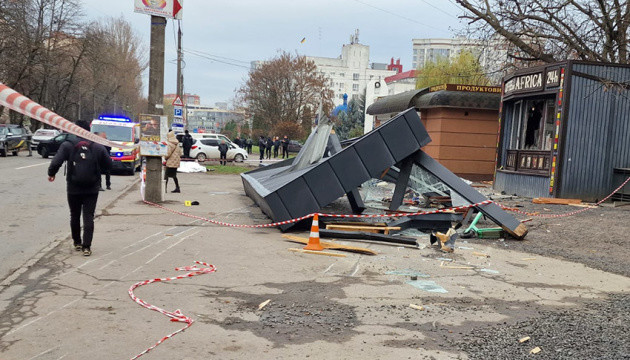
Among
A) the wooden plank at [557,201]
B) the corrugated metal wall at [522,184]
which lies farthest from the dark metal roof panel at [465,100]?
the wooden plank at [557,201]

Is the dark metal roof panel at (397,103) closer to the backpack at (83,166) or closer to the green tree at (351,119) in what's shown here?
the backpack at (83,166)

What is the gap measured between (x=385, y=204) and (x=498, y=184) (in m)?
6.90

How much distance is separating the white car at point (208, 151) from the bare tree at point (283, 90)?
2071 centimetres

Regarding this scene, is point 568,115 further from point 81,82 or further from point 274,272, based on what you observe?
point 81,82

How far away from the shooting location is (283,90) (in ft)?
193

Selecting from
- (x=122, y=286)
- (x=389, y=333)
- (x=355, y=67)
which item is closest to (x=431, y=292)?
(x=389, y=333)

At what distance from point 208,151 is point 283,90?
24665 mm

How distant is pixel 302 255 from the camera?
8484mm

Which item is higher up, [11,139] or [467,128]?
[467,128]

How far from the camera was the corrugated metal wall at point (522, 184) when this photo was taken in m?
16.5

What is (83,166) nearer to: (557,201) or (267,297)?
(267,297)

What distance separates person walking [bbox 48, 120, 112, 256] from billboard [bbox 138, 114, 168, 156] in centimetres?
556

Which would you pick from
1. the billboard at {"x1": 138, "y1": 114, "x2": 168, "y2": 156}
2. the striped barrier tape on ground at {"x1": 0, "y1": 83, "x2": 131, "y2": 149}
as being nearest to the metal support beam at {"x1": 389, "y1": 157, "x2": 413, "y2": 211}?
the billboard at {"x1": 138, "y1": 114, "x2": 168, "y2": 156}

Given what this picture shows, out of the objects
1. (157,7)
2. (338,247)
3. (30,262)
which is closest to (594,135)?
(338,247)
